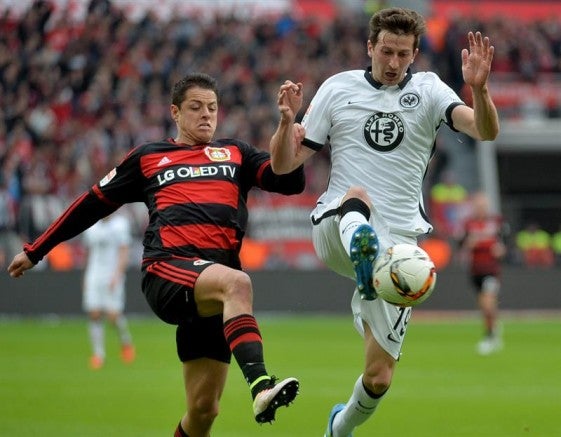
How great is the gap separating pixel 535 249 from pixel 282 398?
21.6 metres

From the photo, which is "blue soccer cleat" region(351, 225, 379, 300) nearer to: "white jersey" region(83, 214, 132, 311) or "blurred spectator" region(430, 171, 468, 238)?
"white jersey" region(83, 214, 132, 311)

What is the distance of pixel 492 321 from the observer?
1852cm

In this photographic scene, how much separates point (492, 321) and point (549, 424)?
8.39 m

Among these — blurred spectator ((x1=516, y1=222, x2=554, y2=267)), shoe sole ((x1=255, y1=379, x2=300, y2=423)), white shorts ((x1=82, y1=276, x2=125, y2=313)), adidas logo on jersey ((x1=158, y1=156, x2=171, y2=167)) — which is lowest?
blurred spectator ((x1=516, y1=222, x2=554, y2=267))

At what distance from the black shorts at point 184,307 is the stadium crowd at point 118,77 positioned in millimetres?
15830

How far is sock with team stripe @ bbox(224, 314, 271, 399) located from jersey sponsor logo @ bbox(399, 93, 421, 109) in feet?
6.39

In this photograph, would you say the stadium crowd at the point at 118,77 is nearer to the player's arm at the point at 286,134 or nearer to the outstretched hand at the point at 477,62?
the player's arm at the point at 286,134

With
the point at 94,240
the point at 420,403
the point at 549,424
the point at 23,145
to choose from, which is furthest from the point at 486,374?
the point at 23,145

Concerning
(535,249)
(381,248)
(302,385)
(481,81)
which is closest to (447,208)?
(535,249)

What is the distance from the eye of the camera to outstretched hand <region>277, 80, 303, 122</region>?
6.89m

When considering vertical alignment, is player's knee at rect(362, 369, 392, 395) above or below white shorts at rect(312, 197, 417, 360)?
below

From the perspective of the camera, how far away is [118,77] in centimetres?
2681

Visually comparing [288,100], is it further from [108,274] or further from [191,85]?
[108,274]

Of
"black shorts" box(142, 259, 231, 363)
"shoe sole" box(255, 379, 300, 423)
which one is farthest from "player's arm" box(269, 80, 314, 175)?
"shoe sole" box(255, 379, 300, 423)
